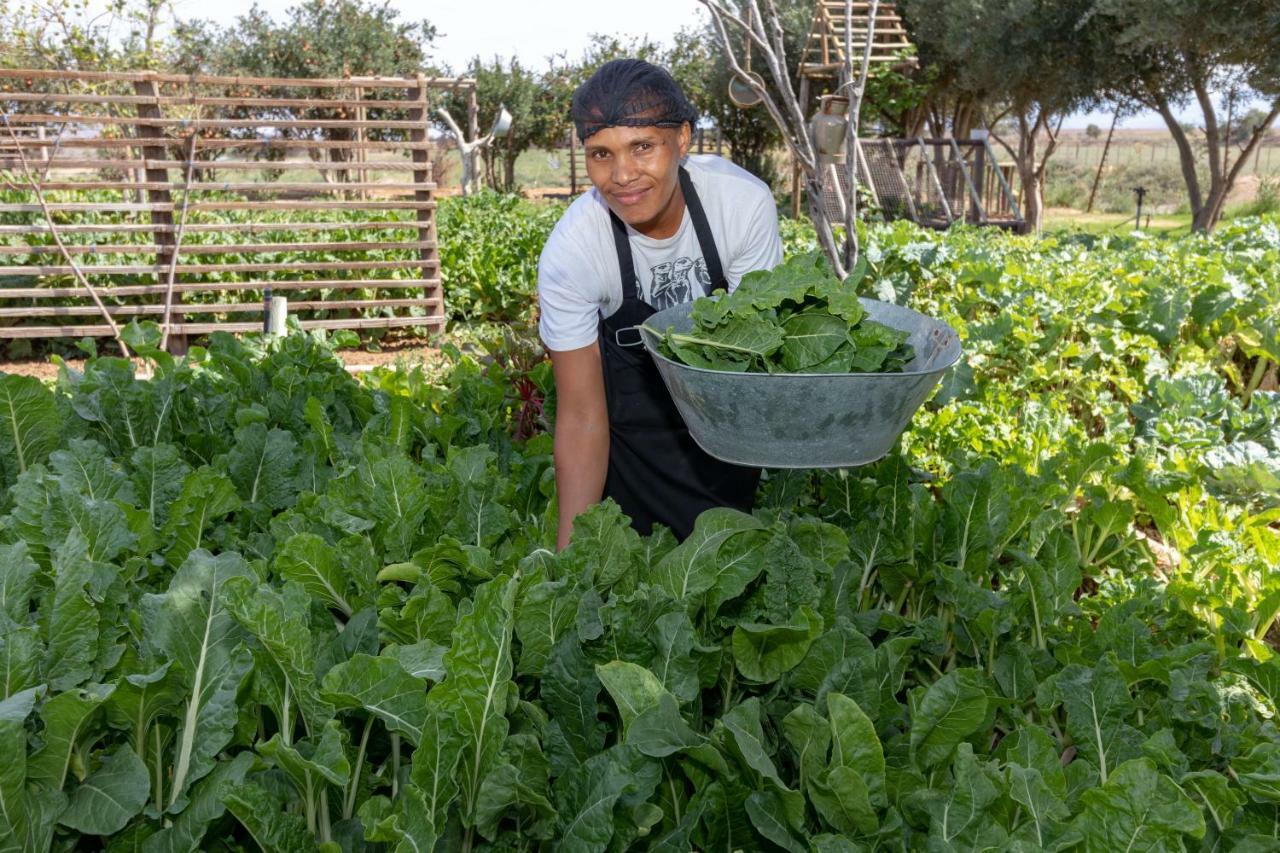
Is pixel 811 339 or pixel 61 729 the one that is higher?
pixel 811 339

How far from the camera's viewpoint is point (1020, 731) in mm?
1459

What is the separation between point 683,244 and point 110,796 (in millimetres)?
1815

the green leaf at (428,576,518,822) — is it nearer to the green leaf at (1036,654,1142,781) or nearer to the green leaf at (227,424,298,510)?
the green leaf at (1036,654,1142,781)

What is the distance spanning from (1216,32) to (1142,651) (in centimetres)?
1775

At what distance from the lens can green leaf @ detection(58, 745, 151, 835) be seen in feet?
4.33

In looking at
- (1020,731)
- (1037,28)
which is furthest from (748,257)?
(1037,28)

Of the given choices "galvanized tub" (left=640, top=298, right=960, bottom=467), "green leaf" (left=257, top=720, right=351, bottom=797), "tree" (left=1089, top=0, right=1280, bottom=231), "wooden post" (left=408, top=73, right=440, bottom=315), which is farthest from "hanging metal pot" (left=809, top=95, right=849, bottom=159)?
"tree" (left=1089, top=0, right=1280, bottom=231)

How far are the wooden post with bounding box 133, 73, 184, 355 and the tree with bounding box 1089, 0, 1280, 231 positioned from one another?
14797 mm

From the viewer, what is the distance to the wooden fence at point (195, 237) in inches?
370

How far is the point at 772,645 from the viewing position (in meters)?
1.67

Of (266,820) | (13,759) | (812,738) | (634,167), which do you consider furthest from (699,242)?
(13,759)

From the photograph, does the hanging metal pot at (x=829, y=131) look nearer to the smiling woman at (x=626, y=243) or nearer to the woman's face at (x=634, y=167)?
the smiling woman at (x=626, y=243)

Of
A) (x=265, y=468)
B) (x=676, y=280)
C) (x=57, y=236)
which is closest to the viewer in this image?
(x=265, y=468)

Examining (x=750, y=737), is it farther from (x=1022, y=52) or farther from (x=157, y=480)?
(x=1022, y=52)
